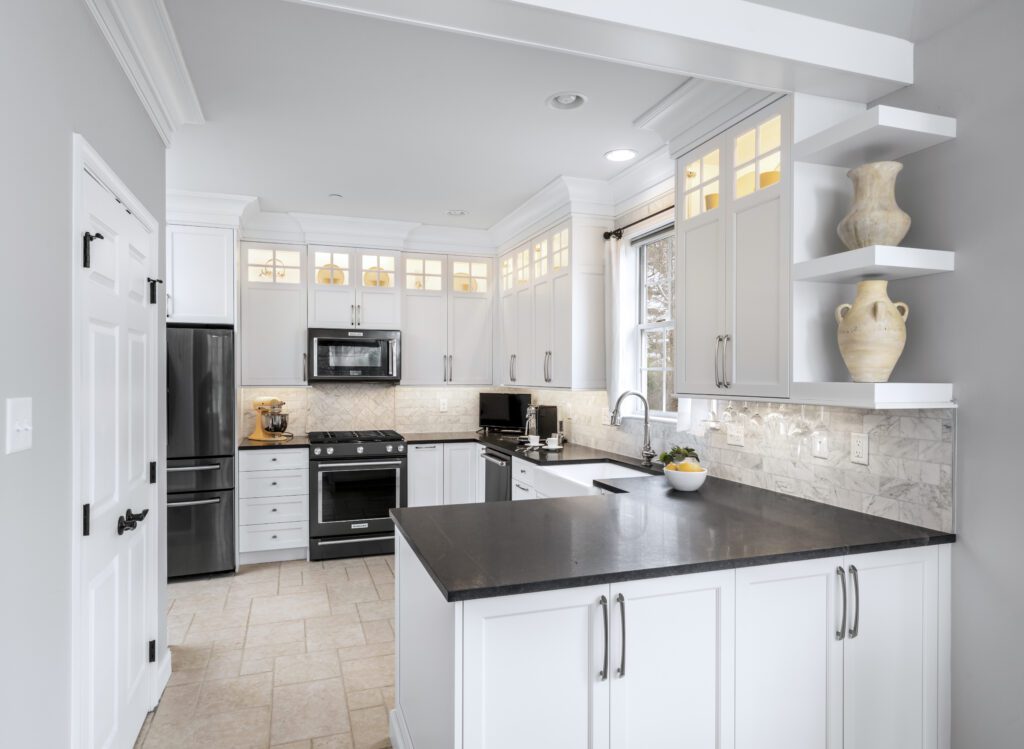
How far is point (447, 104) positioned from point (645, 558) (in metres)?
2.20

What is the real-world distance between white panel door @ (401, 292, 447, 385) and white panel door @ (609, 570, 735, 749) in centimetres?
402

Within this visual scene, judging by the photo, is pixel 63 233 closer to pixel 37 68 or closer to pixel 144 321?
pixel 37 68

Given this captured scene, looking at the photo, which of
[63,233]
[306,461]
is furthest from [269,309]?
[63,233]

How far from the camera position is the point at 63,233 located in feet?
5.35

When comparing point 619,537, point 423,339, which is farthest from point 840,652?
point 423,339

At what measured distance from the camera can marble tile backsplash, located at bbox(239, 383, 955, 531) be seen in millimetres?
2082

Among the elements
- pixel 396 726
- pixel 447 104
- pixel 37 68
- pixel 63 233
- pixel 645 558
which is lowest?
pixel 396 726

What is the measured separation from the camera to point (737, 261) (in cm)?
255

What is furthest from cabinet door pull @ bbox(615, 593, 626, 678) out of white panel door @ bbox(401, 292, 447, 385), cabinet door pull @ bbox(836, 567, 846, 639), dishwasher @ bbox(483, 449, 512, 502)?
white panel door @ bbox(401, 292, 447, 385)

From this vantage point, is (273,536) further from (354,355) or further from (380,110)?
(380,110)

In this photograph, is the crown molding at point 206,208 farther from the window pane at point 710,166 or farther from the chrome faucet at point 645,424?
the window pane at point 710,166

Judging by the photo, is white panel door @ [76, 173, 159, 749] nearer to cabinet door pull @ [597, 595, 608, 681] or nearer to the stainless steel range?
cabinet door pull @ [597, 595, 608, 681]

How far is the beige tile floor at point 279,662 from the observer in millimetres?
2562

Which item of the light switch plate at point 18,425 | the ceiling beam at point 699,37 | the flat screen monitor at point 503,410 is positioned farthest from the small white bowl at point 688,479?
the flat screen monitor at point 503,410
